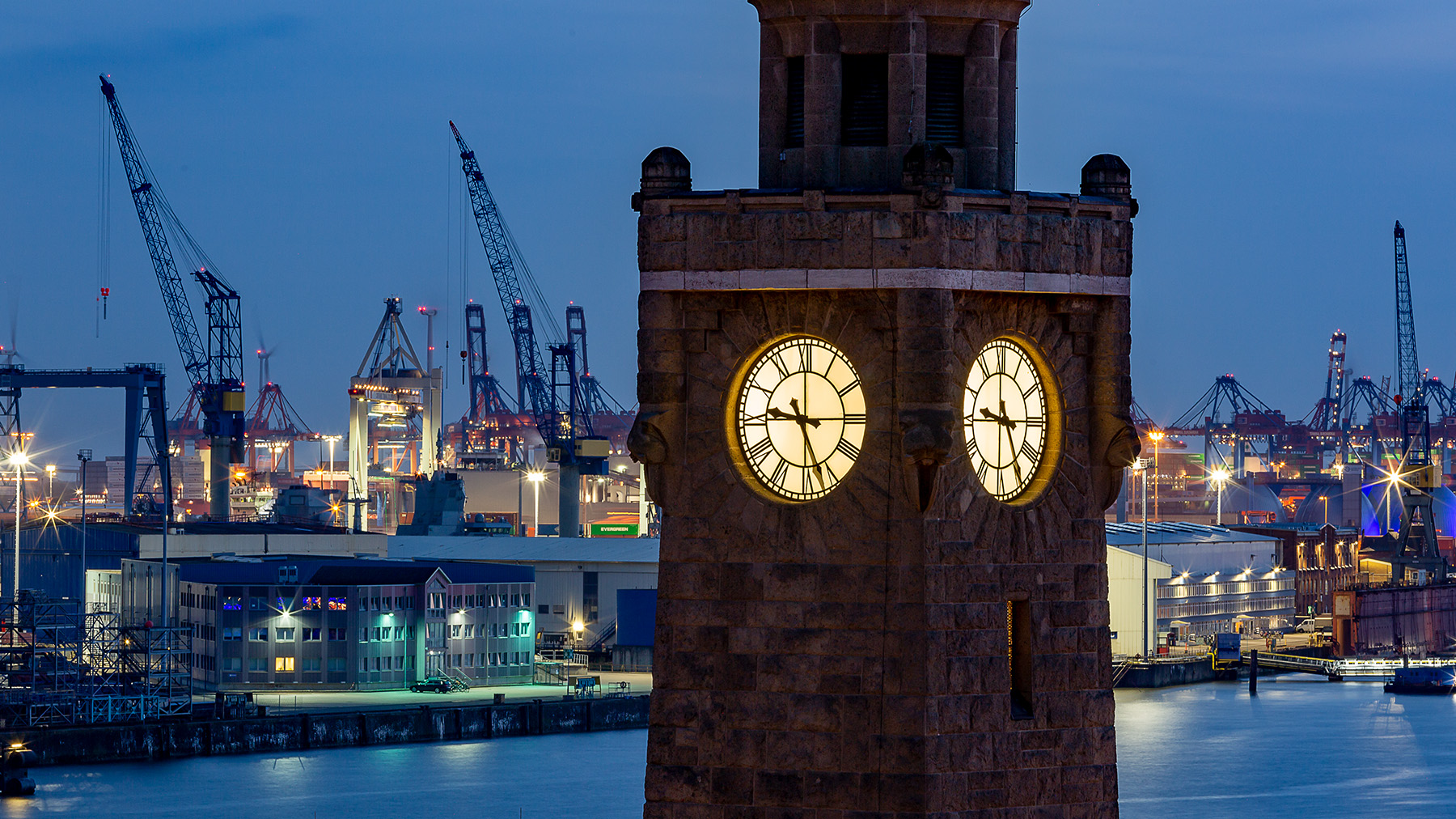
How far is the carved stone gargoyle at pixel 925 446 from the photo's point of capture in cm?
1616

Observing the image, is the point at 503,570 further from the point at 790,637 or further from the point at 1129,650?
the point at 790,637

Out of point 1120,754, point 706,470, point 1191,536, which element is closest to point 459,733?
point 1120,754

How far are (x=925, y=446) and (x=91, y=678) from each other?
331 ft

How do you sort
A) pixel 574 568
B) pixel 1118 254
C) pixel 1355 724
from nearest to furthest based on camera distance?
pixel 1118 254 → pixel 1355 724 → pixel 574 568

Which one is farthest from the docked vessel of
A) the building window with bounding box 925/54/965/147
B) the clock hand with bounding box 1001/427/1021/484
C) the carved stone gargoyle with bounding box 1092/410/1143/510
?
the building window with bounding box 925/54/965/147

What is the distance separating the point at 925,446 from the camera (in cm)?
1614

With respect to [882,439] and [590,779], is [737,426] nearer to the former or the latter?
[882,439]

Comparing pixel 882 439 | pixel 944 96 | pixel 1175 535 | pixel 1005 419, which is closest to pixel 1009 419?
pixel 1005 419

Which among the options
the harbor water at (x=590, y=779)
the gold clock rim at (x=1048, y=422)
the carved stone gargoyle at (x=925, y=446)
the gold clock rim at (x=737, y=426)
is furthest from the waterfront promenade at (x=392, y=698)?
the carved stone gargoyle at (x=925, y=446)

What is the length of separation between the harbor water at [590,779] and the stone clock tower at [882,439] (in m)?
62.5

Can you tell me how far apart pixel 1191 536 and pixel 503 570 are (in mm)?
60257

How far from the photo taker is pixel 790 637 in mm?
16766

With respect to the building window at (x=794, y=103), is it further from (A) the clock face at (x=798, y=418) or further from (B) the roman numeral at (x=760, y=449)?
(B) the roman numeral at (x=760, y=449)

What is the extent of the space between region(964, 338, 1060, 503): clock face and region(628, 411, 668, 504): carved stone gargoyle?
2149 millimetres
